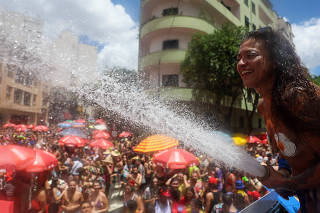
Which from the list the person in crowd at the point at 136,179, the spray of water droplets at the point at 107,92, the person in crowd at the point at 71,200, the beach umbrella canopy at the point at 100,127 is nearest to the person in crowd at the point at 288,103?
the spray of water droplets at the point at 107,92

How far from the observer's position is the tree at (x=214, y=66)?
16453 millimetres

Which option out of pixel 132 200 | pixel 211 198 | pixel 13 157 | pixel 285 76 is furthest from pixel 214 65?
pixel 285 76

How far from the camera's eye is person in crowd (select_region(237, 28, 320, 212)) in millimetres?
1237

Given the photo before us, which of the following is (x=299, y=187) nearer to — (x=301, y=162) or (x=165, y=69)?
(x=301, y=162)

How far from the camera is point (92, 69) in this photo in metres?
3.96

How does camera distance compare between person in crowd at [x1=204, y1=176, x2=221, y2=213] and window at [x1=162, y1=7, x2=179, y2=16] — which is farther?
window at [x1=162, y1=7, x2=179, y2=16]

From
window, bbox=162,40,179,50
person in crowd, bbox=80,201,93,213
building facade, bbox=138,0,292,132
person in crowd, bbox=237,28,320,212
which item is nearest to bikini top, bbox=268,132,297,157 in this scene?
person in crowd, bbox=237,28,320,212

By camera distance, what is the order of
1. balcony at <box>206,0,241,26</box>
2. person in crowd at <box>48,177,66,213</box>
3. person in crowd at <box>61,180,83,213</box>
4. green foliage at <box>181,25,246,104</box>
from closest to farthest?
1. person in crowd at <box>48,177,66,213</box>
2. person in crowd at <box>61,180,83,213</box>
3. green foliage at <box>181,25,246,104</box>
4. balcony at <box>206,0,241,26</box>

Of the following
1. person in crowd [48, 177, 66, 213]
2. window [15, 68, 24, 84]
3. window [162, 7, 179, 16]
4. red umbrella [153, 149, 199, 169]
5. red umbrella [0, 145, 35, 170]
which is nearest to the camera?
red umbrella [0, 145, 35, 170]

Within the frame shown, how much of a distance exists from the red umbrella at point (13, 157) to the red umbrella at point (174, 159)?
345 cm

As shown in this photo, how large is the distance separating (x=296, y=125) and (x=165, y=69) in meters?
18.6

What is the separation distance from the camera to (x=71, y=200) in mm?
6020

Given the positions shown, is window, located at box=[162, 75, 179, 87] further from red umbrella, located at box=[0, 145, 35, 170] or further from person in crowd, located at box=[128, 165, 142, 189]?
red umbrella, located at box=[0, 145, 35, 170]

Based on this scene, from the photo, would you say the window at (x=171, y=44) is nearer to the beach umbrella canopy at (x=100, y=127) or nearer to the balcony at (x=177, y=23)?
the balcony at (x=177, y=23)
